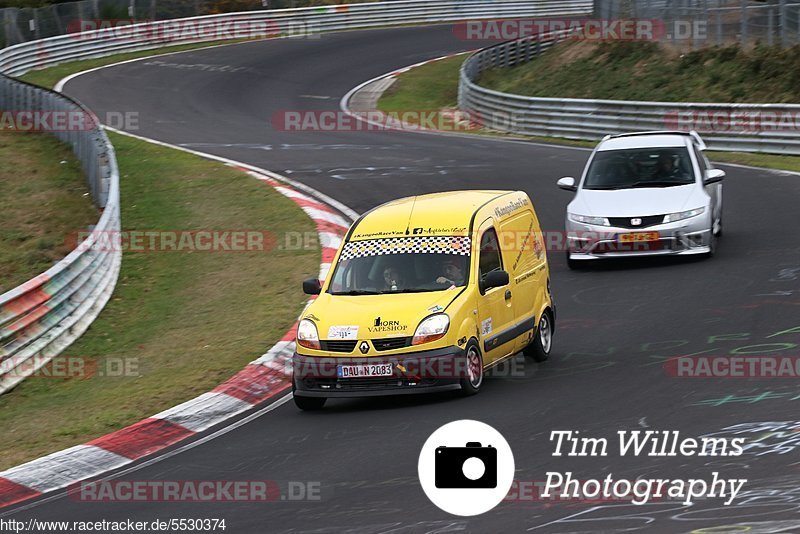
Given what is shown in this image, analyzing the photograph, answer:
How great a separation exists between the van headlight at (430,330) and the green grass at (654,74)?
23072 mm

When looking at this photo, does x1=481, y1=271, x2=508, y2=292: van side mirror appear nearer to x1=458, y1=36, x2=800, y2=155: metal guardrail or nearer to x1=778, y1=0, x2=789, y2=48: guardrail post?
x1=458, y1=36, x2=800, y2=155: metal guardrail

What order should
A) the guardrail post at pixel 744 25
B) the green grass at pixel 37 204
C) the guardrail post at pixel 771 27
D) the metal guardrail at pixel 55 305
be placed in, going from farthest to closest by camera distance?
the guardrail post at pixel 744 25 < the guardrail post at pixel 771 27 < the green grass at pixel 37 204 < the metal guardrail at pixel 55 305

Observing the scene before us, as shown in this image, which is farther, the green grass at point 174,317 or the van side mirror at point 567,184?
the van side mirror at point 567,184

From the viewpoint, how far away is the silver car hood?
17.1 meters

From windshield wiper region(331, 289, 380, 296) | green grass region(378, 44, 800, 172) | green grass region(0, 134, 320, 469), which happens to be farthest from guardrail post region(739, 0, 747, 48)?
windshield wiper region(331, 289, 380, 296)

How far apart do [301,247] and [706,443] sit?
412 inches

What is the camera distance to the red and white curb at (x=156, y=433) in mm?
9828

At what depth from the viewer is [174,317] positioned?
52.3 feet

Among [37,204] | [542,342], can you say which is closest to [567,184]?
[542,342]

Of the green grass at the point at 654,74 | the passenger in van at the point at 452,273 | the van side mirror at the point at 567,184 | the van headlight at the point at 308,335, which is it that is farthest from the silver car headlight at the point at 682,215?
the green grass at the point at 654,74

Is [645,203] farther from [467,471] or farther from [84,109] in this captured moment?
[84,109]

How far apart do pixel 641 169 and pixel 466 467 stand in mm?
10276

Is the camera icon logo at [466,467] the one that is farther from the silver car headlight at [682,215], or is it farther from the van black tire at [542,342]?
the silver car headlight at [682,215]

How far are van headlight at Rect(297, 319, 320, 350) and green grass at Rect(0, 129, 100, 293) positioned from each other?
750 cm
